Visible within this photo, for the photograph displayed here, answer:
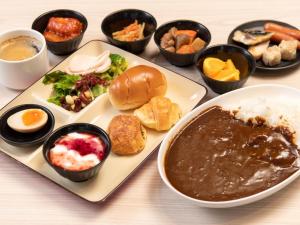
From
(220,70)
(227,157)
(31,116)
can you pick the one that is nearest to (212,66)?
(220,70)

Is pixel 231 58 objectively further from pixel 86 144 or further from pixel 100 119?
pixel 86 144

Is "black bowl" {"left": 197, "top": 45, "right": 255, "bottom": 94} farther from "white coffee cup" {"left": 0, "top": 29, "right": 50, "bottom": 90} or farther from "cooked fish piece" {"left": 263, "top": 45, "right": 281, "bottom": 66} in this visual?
"white coffee cup" {"left": 0, "top": 29, "right": 50, "bottom": 90}

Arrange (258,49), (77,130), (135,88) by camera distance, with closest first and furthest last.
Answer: (77,130) < (135,88) < (258,49)

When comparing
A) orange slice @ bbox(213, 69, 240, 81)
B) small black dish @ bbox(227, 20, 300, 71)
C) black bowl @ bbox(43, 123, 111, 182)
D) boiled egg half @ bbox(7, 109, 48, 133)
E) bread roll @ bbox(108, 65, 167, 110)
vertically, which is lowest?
boiled egg half @ bbox(7, 109, 48, 133)

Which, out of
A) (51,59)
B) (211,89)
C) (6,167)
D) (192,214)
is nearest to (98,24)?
(51,59)

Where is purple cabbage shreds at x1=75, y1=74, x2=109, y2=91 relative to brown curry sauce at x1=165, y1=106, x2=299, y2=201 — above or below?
below

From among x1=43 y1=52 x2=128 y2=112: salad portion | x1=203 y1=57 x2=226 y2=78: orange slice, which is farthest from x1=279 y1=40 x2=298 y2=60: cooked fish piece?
x1=43 y1=52 x2=128 y2=112: salad portion
